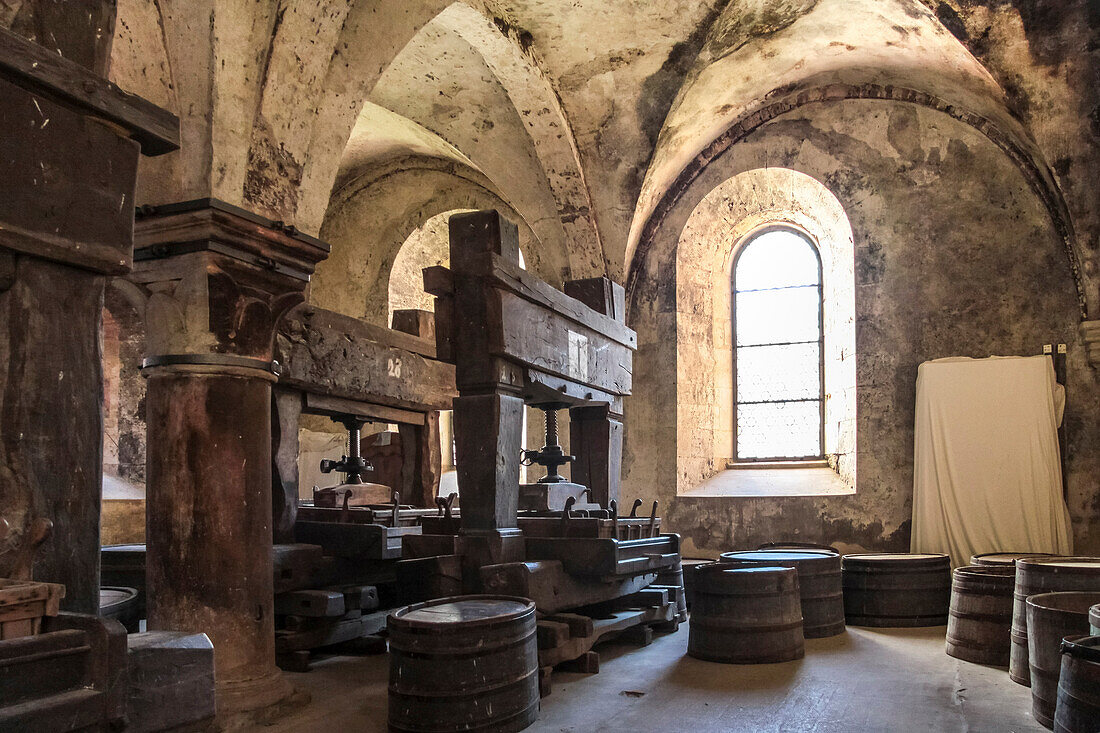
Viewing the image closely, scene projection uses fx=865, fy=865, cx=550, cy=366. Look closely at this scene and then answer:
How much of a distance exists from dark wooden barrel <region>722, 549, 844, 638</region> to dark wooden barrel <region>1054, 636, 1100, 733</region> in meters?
3.01

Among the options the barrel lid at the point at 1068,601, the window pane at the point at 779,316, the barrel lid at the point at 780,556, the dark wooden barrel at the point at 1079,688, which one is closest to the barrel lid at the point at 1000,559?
the barrel lid at the point at 780,556

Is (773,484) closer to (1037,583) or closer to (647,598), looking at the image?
(647,598)

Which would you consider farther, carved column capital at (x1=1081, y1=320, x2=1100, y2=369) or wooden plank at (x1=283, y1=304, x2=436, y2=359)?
carved column capital at (x1=1081, y1=320, x2=1100, y2=369)

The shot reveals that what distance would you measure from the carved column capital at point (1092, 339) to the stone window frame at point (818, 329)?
9.32 feet

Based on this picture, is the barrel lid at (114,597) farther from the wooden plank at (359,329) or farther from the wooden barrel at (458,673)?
the wooden plank at (359,329)

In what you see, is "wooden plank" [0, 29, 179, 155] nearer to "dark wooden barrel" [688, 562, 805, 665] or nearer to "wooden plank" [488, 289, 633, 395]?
"wooden plank" [488, 289, 633, 395]

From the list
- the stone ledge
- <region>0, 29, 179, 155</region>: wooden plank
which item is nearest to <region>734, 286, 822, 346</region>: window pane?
the stone ledge

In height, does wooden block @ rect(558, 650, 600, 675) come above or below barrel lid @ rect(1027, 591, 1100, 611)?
below

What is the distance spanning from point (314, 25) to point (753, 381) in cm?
761

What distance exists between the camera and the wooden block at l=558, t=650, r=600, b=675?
5.23 metres

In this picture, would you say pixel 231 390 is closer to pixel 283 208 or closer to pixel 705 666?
pixel 283 208

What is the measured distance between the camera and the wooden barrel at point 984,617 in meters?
5.41

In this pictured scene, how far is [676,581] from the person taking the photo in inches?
287

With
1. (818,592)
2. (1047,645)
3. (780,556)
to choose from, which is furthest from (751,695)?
(780,556)
